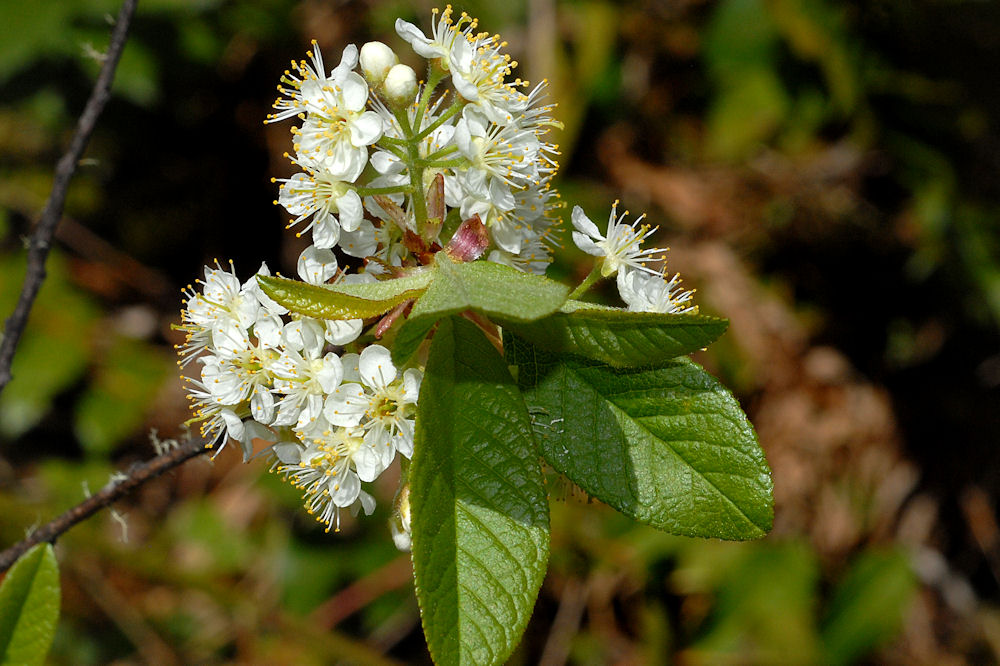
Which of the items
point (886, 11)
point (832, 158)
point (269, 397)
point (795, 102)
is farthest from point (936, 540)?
point (269, 397)

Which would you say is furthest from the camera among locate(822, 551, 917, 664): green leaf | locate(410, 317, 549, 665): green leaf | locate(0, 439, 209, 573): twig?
locate(822, 551, 917, 664): green leaf

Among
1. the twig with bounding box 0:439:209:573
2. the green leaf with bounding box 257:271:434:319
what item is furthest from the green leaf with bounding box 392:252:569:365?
the twig with bounding box 0:439:209:573

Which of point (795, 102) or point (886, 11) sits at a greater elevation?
point (886, 11)

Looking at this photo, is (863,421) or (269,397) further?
(863,421)

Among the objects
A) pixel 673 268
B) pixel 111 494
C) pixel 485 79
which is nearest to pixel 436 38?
pixel 485 79

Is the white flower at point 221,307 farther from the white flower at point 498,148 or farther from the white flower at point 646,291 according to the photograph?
the white flower at point 646,291

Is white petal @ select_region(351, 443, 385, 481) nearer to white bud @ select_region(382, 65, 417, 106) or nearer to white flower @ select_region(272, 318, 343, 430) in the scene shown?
white flower @ select_region(272, 318, 343, 430)

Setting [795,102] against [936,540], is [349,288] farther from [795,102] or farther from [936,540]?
[936,540]
